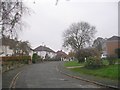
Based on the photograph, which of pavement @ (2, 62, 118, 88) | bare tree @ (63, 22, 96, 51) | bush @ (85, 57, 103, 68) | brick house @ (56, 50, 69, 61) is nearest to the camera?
pavement @ (2, 62, 118, 88)

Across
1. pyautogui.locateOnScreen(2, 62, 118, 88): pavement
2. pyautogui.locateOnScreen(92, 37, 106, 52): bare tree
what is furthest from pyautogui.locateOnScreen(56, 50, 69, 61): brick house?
pyautogui.locateOnScreen(2, 62, 118, 88): pavement

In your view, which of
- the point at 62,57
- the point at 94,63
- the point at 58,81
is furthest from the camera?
the point at 62,57

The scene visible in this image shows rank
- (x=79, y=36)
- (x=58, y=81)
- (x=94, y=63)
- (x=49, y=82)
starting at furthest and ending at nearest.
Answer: (x=79, y=36), (x=94, y=63), (x=58, y=81), (x=49, y=82)

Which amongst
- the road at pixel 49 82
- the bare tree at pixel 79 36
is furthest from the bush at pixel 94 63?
the bare tree at pixel 79 36

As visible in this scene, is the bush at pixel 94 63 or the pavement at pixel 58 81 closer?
the pavement at pixel 58 81

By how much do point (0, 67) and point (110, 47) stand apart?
204ft

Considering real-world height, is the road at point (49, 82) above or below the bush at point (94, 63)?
below

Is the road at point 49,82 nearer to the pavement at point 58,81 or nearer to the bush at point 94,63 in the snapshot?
the pavement at point 58,81

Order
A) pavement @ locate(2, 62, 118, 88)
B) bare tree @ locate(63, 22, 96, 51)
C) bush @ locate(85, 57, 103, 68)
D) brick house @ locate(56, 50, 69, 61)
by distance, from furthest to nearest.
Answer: brick house @ locate(56, 50, 69, 61) → bare tree @ locate(63, 22, 96, 51) → bush @ locate(85, 57, 103, 68) → pavement @ locate(2, 62, 118, 88)

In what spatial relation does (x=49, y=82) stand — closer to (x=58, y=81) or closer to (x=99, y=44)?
(x=58, y=81)

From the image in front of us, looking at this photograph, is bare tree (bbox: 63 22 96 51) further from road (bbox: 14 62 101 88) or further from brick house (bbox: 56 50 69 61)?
road (bbox: 14 62 101 88)

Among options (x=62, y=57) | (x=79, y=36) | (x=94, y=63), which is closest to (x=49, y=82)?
(x=94, y=63)

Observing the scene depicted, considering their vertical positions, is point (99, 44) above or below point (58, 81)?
above

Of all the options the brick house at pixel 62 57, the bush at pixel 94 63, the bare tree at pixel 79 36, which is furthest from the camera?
the brick house at pixel 62 57
